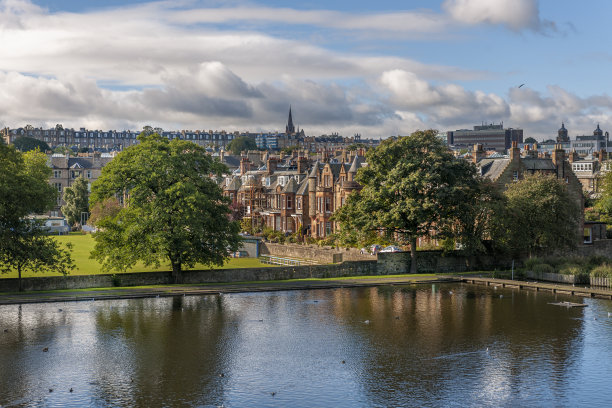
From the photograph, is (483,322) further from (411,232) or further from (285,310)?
(411,232)

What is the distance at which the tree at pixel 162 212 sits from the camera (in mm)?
49188

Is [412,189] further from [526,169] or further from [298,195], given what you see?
[298,195]

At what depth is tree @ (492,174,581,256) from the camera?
59.2 metres

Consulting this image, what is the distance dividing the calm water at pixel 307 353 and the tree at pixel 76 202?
294 ft

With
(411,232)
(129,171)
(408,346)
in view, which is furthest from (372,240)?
(408,346)

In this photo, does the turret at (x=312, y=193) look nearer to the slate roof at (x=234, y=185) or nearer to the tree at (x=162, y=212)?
the slate roof at (x=234, y=185)

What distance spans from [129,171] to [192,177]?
4.58m

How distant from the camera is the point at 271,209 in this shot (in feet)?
328

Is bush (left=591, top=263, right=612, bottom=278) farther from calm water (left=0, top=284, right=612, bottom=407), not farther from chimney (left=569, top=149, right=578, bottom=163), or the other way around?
chimney (left=569, top=149, right=578, bottom=163)

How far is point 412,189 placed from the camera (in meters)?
57.5

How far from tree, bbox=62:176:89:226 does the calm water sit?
294 feet

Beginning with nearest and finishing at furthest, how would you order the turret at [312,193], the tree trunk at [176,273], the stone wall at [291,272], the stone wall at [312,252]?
the stone wall at [291,272]
the tree trunk at [176,273]
the stone wall at [312,252]
the turret at [312,193]

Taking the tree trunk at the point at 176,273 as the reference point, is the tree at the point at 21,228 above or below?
above

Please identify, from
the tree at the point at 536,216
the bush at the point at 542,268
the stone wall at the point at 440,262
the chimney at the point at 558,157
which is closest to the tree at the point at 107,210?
the stone wall at the point at 440,262
